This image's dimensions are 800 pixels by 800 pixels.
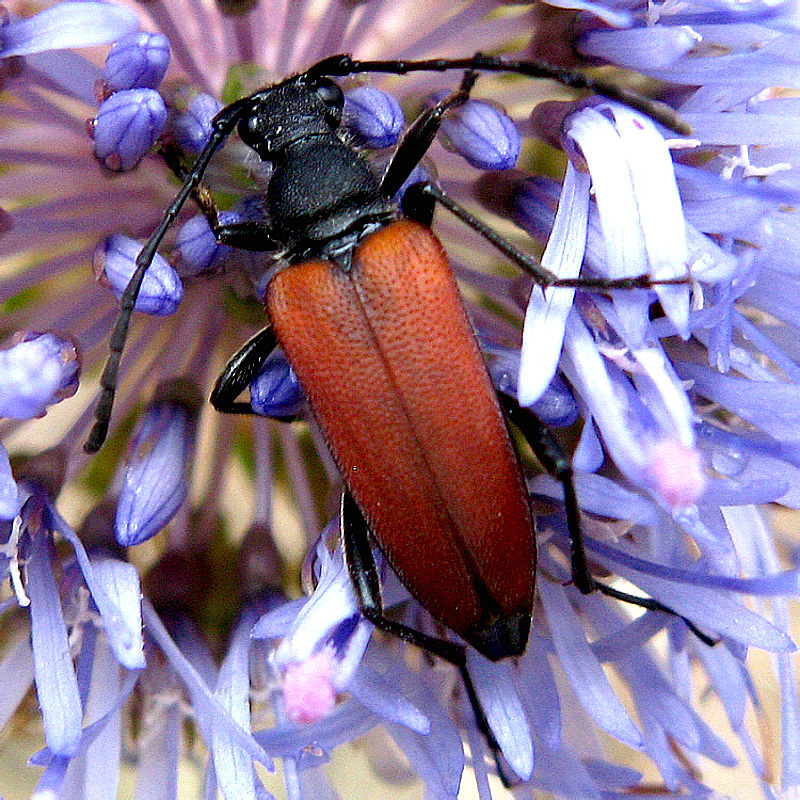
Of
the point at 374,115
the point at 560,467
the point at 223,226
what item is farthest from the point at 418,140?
the point at 560,467

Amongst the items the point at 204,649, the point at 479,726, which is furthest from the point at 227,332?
the point at 479,726

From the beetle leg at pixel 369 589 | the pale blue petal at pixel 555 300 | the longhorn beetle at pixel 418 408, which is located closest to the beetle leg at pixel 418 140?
the longhorn beetle at pixel 418 408

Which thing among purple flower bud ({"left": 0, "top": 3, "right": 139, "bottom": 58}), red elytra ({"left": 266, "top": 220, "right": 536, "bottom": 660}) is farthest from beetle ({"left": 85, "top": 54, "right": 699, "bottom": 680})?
purple flower bud ({"left": 0, "top": 3, "right": 139, "bottom": 58})

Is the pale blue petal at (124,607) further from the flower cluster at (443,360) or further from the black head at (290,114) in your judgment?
the black head at (290,114)

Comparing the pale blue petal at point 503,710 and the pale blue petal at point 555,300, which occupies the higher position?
the pale blue petal at point 555,300

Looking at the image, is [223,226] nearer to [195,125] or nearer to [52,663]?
[195,125]

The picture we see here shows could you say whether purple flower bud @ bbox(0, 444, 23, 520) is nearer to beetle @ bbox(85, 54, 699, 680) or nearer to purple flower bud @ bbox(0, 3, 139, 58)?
beetle @ bbox(85, 54, 699, 680)

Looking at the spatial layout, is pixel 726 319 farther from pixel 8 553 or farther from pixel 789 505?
pixel 8 553
